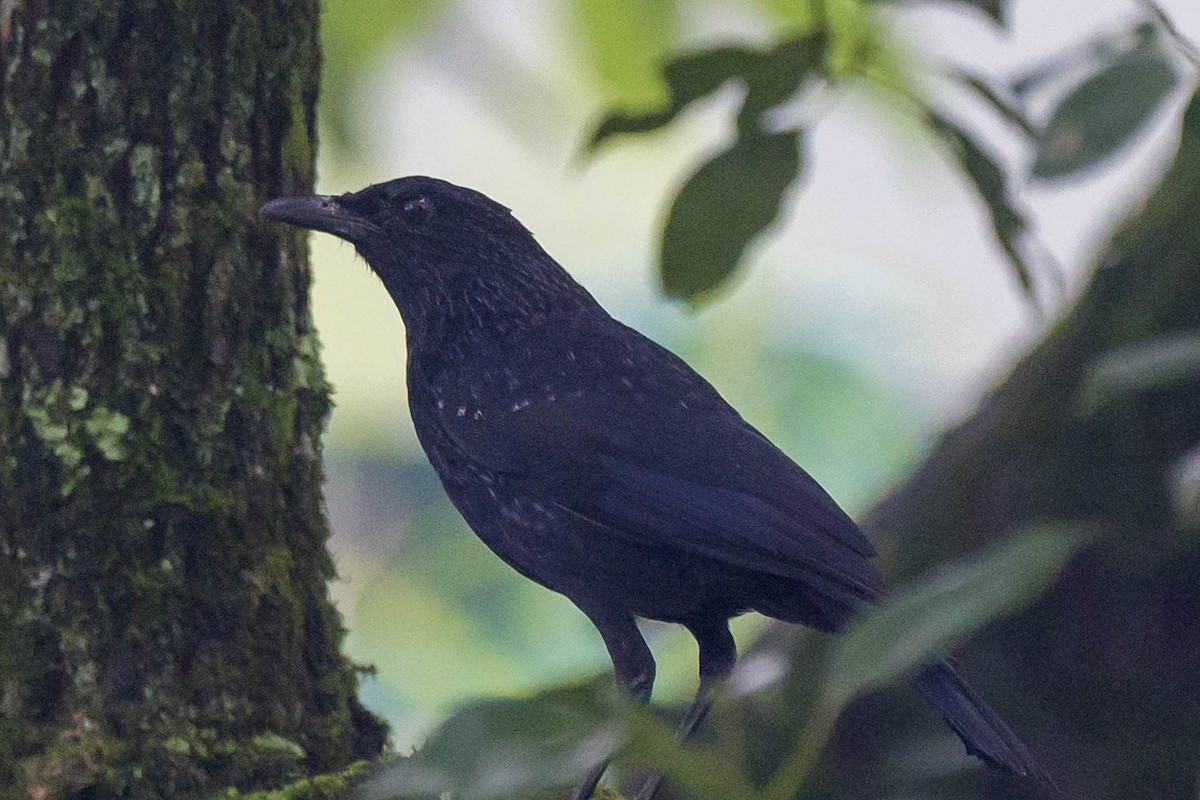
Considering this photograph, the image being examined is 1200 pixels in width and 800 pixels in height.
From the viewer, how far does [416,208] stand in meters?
3.43

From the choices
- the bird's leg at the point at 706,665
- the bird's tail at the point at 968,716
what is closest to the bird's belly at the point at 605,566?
the bird's leg at the point at 706,665

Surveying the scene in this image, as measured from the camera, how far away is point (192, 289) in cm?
271

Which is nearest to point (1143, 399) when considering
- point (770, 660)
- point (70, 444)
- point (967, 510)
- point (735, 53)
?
point (967, 510)

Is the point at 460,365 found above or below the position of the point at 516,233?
below

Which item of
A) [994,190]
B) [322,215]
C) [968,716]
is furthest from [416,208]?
[968,716]

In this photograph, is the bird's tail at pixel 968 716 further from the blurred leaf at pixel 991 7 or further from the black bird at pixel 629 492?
the blurred leaf at pixel 991 7

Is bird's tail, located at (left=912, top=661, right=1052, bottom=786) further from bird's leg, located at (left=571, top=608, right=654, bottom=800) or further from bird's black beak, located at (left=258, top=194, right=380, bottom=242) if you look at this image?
bird's black beak, located at (left=258, top=194, right=380, bottom=242)

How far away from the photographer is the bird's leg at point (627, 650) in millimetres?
2900

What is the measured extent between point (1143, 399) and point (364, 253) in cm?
207

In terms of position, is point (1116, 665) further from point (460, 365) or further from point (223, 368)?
point (223, 368)

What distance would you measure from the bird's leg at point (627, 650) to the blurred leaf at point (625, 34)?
4.90 feet

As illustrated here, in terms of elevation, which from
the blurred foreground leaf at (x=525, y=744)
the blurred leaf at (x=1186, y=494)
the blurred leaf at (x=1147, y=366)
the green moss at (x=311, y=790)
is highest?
the blurred foreground leaf at (x=525, y=744)

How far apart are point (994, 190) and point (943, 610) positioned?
1.08m

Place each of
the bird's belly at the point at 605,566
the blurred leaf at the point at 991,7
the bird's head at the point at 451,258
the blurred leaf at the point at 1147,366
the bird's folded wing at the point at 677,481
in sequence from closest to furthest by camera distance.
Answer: the blurred leaf at the point at 1147,366 < the blurred leaf at the point at 991,7 < the bird's folded wing at the point at 677,481 < the bird's belly at the point at 605,566 < the bird's head at the point at 451,258
